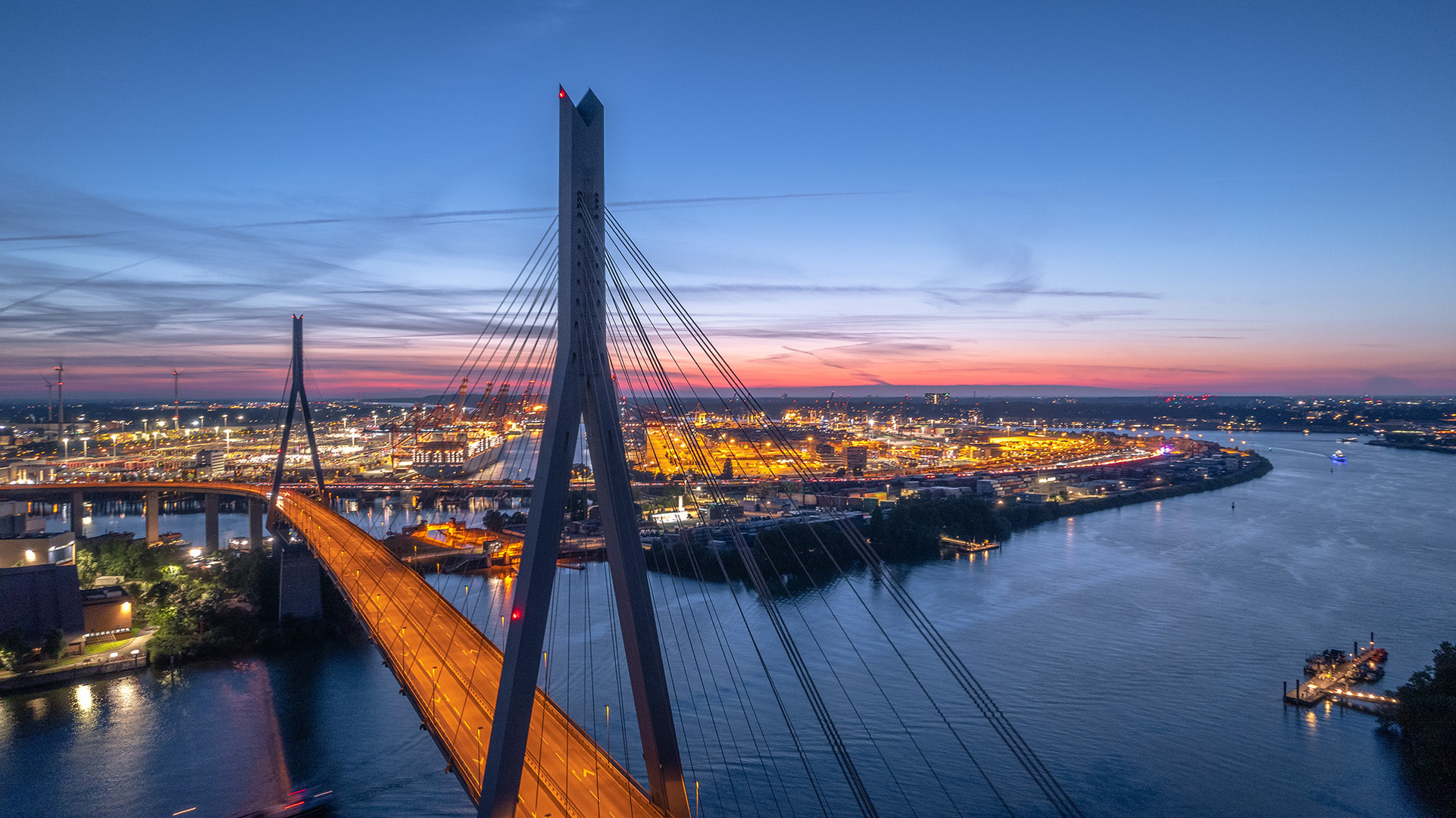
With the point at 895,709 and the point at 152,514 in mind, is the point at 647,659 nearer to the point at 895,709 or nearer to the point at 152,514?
the point at 895,709

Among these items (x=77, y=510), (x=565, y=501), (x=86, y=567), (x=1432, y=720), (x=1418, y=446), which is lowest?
(x=1418, y=446)

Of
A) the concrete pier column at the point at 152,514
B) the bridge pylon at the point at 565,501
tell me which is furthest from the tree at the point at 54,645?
the bridge pylon at the point at 565,501

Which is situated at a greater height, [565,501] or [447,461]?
[565,501]

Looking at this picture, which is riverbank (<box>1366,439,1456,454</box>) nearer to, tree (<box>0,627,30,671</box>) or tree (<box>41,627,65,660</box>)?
tree (<box>41,627,65,660</box>)

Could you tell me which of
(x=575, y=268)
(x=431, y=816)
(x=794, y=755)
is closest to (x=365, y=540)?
(x=431, y=816)

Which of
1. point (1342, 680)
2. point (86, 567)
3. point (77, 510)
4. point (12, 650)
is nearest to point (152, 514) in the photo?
point (77, 510)

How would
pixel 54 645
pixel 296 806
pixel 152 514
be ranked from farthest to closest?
1. pixel 152 514
2. pixel 54 645
3. pixel 296 806

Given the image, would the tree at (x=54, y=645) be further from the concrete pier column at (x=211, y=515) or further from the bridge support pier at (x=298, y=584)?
the concrete pier column at (x=211, y=515)
